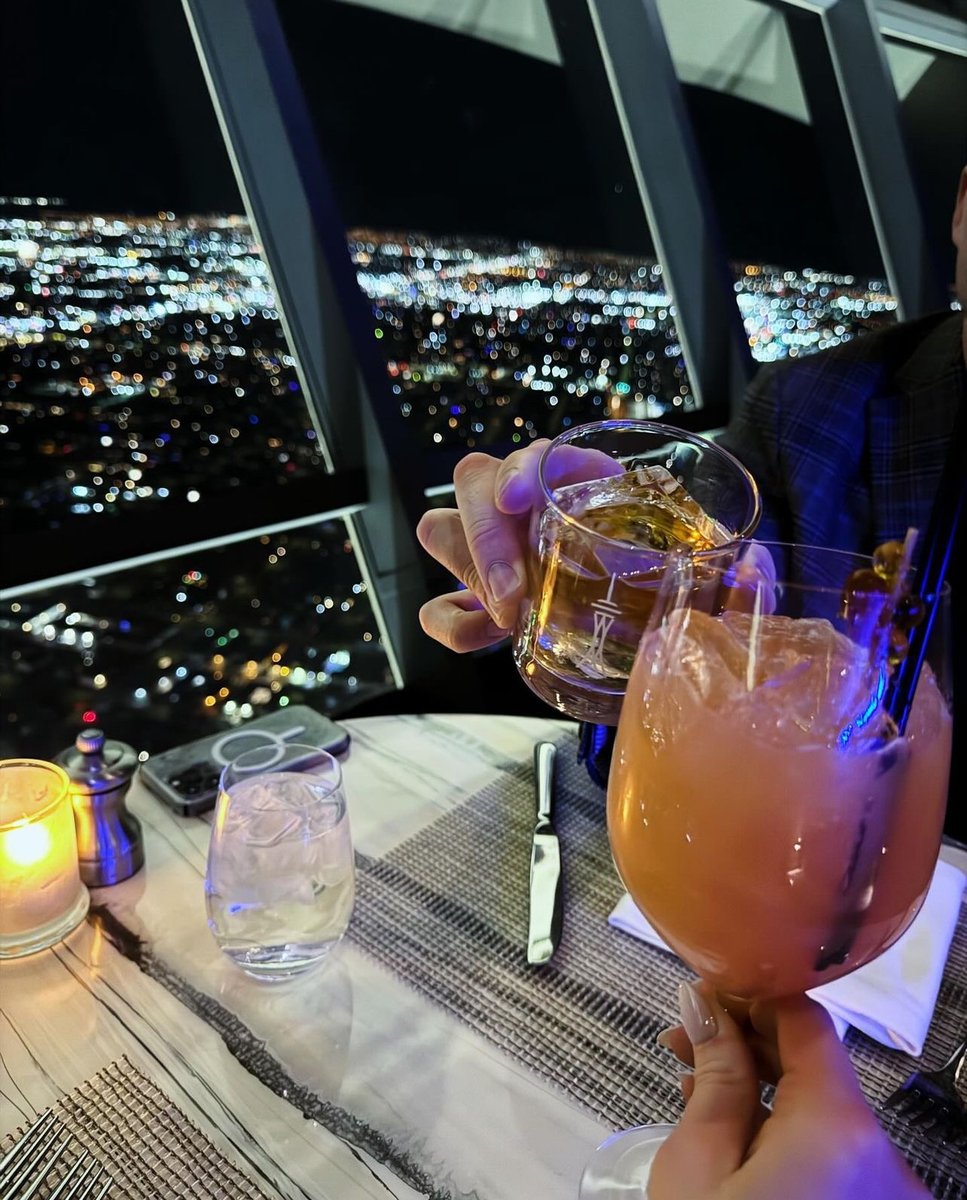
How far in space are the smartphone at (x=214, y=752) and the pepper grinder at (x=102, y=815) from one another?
0.11 metres

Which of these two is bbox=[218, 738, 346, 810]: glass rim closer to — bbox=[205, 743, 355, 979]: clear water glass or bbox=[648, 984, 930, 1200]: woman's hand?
bbox=[205, 743, 355, 979]: clear water glass

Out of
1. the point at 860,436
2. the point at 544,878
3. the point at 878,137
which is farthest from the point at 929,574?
the point at 878,137

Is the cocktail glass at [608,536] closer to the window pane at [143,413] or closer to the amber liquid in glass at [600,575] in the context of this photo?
the amber liquid in glass at [600,575]

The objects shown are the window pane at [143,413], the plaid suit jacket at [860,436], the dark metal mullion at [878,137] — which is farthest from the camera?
the dark metal mullion at [878,137]

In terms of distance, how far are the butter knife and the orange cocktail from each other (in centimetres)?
31

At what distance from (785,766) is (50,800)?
0.73 metres

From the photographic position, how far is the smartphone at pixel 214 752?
1114 millimetres

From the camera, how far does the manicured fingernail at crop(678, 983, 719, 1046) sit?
0.59 metres

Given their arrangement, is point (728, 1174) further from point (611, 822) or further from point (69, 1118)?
point (69, 1118)

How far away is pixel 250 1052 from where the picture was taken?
77 centimetres

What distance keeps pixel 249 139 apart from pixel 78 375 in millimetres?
793

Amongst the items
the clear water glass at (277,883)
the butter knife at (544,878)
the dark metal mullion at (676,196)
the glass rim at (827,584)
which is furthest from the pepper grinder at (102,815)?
the dark metal mullion at (676,196)

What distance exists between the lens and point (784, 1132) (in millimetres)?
494

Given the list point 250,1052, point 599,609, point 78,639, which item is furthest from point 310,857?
point 78,639
